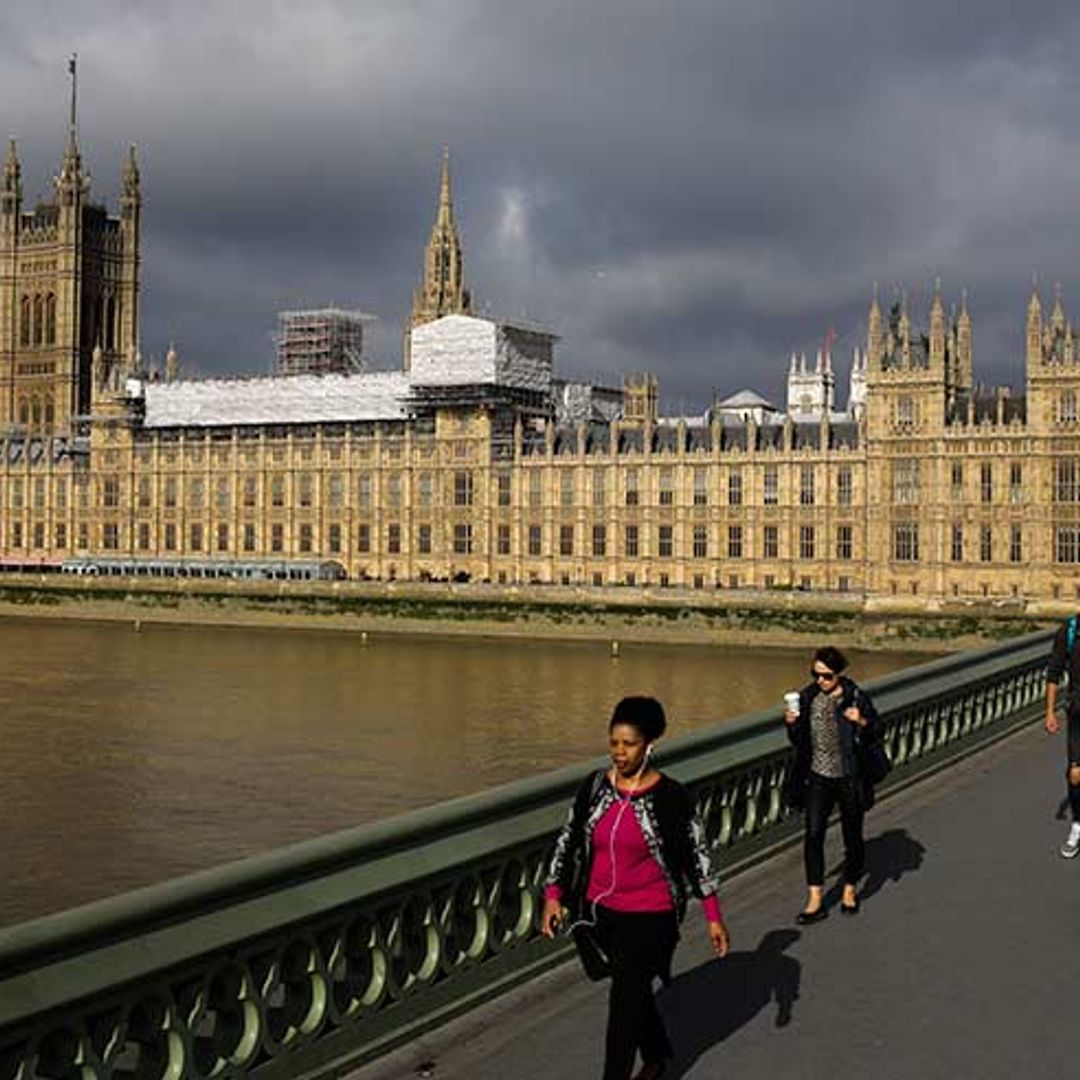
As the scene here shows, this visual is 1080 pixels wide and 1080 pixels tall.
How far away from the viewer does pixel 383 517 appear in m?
106

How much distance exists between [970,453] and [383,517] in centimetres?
3799

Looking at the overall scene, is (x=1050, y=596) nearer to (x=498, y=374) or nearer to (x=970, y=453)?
(x=970, y=453)

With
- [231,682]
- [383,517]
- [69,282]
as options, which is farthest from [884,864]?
[69,282]

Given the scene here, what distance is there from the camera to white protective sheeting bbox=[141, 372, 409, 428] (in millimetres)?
113750

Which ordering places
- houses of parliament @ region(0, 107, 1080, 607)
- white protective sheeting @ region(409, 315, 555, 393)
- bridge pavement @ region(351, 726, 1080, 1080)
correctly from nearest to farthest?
bridge pavement @ region(351, 726, 1080, 1080) < houses of parliament @ region(0, 107, 1080, 607) < white protective sheeting @ region(409, 315, 555, 393)

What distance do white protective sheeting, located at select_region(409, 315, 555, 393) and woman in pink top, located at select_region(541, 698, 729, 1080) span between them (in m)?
99.5

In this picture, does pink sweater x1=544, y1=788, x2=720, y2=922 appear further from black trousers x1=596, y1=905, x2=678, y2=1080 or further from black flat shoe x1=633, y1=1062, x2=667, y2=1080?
black flat shoe x1=633, y1=1062, x2=667, y2=1080

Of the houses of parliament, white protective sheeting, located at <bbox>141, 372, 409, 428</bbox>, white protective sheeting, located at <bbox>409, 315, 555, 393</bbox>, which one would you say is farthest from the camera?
white protective sheeting, located at <bbox>141, 372, 409, 428</bbox>

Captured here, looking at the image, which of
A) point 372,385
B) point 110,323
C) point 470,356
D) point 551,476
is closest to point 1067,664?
point 551,476

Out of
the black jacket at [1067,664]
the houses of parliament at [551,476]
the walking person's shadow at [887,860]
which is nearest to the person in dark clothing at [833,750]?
the walking person's shadow at [887,860]

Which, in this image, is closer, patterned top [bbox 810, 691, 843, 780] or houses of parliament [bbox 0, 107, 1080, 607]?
patterned top [bbox 810, 691, 843, 780]

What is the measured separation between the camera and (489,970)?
29.1 feet

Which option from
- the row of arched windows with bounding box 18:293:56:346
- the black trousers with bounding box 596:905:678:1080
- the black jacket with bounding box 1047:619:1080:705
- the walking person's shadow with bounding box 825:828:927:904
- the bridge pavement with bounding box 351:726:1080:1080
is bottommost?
the bridge pavement with bounding box 351:726:1080:1080

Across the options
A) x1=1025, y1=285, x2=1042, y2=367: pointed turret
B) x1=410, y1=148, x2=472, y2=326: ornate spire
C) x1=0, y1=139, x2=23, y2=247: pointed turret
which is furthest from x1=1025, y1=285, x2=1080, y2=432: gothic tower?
x1=0, y1=139, x2=23, y2=247: pointed turret
